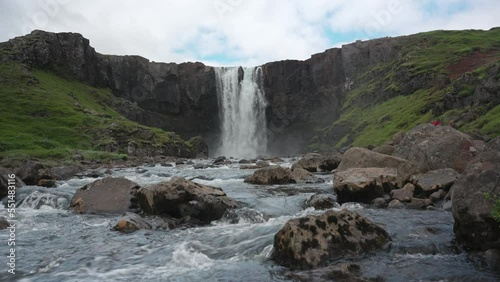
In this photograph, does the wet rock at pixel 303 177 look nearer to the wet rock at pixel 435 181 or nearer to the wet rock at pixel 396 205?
the wet rock at pixel 435 181

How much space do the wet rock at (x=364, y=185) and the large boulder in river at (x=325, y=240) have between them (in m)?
8.45

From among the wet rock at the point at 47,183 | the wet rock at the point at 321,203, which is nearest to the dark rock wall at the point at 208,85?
Answer: the wet rock at the point at 47,183

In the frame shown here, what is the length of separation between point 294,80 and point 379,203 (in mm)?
113055

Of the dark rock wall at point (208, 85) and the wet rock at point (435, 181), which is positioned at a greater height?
the dark rock wall at point (208, 85)

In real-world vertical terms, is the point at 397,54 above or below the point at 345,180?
above

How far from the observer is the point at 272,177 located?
31.3 m

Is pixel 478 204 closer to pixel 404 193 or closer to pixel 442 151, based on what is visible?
pixel 404 193

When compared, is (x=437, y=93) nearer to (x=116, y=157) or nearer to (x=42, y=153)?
(x=116, y=157)

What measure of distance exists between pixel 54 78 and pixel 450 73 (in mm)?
105025

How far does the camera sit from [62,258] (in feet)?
43.2

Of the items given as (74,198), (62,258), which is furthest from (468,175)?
(74,198)

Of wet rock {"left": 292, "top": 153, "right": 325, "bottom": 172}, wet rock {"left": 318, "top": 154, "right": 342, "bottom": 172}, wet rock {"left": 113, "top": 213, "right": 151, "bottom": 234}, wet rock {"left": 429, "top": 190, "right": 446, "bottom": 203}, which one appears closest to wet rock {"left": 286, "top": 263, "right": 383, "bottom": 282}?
wet rock {"left": 113, "top": 213, "right": 151, "bottom": 234}

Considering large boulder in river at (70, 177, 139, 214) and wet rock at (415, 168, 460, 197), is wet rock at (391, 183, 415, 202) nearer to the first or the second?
wet rock at (415, 168, 460, 197)

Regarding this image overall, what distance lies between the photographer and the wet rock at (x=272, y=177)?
31.1m
